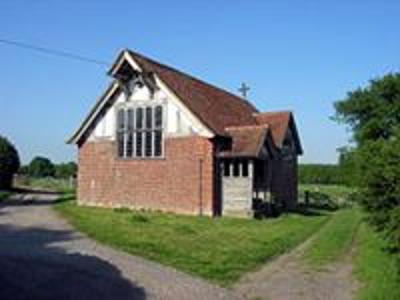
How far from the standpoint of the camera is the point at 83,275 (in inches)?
454

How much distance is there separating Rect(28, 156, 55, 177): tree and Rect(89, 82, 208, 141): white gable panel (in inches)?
2117

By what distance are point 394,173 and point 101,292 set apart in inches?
260

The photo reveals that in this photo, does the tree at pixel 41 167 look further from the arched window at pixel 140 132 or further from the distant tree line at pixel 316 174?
the arched window at pixel 140 132

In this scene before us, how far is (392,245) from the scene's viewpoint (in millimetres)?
13031

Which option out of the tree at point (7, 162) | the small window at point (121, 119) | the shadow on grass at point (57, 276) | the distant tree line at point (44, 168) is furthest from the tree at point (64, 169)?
the shadow on grass at point (57, 276)

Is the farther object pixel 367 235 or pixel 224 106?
pixel 224 106

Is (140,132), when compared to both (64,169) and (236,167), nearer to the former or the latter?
(236,167)

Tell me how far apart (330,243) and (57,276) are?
34.3 feet

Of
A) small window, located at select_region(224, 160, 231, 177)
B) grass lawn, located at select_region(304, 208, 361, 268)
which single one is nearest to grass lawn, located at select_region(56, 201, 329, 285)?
grass lawn, located at select_region(304, 208, 361, 268)

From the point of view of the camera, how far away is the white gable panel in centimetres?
2844

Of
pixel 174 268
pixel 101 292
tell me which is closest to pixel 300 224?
pixel 174 268

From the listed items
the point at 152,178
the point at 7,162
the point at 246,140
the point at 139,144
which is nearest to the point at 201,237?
the point at 246,140

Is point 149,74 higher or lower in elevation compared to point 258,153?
higher

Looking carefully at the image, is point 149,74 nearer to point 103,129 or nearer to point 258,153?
point 103,129
